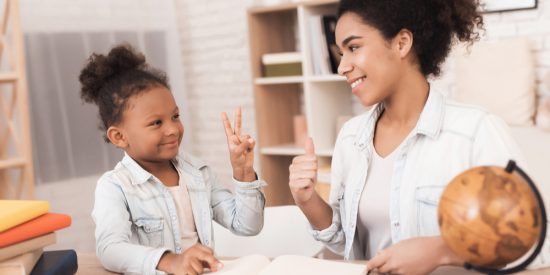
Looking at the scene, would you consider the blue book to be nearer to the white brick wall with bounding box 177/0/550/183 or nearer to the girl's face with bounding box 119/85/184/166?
the girl's face with bounding box 119/85/184/166

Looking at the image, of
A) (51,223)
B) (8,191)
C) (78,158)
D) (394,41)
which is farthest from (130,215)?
(78,158)

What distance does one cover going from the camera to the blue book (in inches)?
40.0

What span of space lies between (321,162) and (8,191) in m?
1.51

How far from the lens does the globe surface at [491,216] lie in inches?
30.7

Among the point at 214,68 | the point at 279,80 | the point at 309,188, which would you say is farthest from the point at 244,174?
the point at 214,68

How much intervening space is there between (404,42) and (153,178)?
0.63m

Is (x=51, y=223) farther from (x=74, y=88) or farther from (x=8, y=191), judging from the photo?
(x=74, y=88)

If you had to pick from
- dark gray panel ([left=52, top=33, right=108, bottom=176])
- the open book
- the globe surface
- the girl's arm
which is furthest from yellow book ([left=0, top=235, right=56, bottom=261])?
dark gray panel ([left=52, top=33, right=108, bottom=176])

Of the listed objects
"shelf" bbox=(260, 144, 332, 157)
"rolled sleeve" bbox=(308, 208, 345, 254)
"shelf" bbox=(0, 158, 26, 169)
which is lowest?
"shelf" bbox=(260, 144, 332, 157)

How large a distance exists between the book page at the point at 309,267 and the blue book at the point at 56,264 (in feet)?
1.08

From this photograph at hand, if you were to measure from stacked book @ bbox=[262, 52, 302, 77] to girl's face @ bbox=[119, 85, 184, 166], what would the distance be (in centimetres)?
184

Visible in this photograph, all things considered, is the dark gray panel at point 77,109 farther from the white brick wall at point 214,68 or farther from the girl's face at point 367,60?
the girl's face at point 367,60

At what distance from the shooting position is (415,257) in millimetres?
1002

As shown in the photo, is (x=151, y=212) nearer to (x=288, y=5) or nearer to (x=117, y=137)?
(x=117, y=137)
